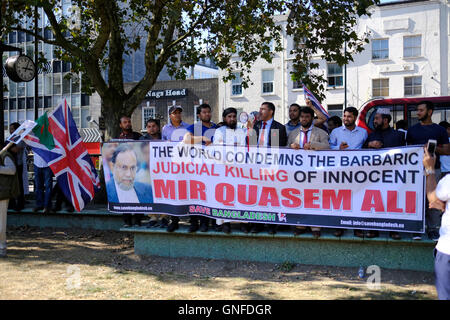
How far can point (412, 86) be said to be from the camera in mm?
28672

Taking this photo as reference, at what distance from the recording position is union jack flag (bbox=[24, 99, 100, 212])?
821 centimetres

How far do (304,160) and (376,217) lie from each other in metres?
1.29

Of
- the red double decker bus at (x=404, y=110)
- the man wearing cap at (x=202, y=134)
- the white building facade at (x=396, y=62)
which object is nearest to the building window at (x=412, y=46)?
the white building facade at (x=396, y=62)

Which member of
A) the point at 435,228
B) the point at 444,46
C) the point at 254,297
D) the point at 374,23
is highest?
the point at 374,23

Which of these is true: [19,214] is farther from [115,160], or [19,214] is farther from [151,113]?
[151,113]

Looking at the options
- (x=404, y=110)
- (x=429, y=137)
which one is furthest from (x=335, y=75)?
(x=429, y=137)

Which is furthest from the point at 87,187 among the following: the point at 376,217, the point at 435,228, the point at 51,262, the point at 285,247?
the point at 435,228

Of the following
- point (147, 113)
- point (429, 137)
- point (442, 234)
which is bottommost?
point (442, 234)

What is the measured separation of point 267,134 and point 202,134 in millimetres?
1102

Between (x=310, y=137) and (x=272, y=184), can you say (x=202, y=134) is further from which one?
(x=310, y=137)

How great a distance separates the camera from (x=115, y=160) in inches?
300

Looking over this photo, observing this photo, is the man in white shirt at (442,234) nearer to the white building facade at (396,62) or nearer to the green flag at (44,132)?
the green flag at (44,132)

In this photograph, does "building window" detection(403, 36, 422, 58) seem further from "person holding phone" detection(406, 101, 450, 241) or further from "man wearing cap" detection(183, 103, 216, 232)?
"man wearing cap" detection(183, 103, 216, 232)

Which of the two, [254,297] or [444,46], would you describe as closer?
[254,297]
